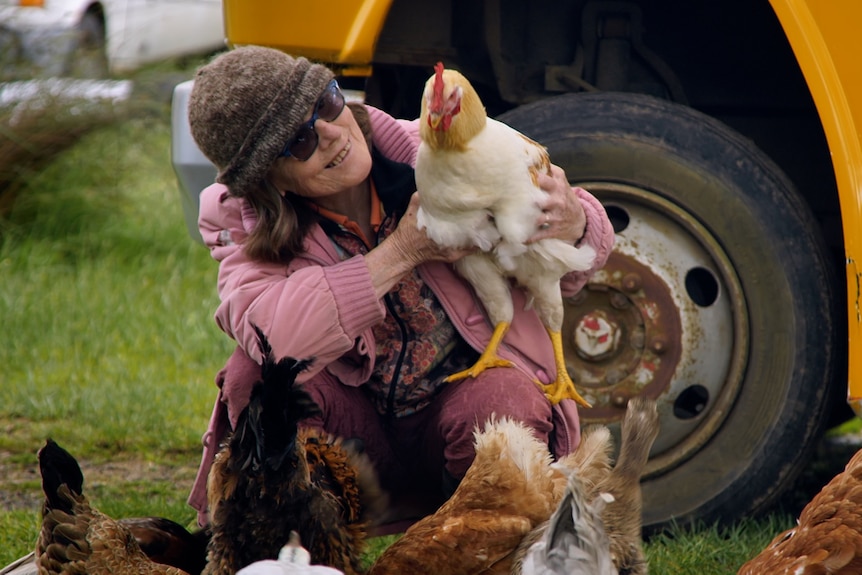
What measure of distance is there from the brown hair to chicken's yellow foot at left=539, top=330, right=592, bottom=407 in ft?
2.48

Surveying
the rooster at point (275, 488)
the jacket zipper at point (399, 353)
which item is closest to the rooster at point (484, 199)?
the jacket zipper at point (399, 353)

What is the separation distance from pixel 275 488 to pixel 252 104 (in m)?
0.91

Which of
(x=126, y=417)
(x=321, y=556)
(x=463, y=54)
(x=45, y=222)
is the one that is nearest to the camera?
(x=321, y=556)

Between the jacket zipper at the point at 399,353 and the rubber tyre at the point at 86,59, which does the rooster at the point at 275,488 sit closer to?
the jacket zipper at the point at 399,353

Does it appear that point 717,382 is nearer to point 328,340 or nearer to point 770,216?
point 770,216

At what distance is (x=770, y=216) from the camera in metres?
3.17

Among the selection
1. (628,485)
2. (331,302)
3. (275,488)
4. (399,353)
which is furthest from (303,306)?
(628,485)

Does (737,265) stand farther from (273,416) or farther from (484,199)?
(273,416)

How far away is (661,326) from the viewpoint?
128 inches

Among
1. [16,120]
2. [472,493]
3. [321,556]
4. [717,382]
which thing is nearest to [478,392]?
[472,493]

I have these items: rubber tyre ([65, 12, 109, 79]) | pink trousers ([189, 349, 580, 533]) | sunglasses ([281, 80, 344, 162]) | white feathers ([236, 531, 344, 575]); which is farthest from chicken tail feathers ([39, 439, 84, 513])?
rubber tyre ([65, 12, 109, 79])

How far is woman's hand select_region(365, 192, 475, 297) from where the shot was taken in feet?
8.95

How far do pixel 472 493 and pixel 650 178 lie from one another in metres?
1.17

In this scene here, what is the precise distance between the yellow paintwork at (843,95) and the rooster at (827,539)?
1.79ft
